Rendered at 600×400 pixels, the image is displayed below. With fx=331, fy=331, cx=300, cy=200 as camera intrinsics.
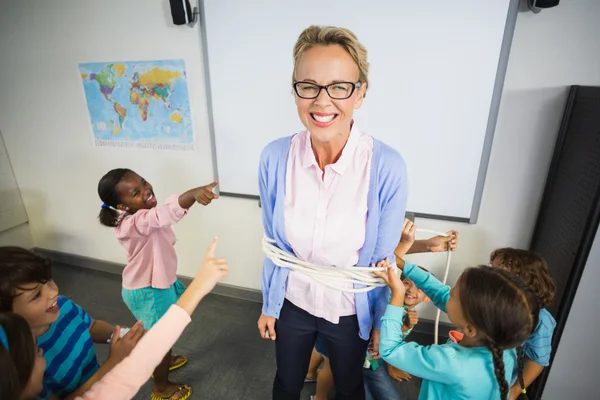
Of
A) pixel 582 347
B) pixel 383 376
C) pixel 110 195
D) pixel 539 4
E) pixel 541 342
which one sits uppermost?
pixel 539 4

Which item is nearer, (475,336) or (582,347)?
(475,336)

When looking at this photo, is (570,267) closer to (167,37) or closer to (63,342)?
A: (63,342)

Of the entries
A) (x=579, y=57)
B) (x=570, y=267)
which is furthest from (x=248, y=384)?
(x=579, y=57)

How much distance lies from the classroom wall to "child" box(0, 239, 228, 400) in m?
1.28

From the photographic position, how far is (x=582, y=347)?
131cm

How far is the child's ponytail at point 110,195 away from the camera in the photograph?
145cm

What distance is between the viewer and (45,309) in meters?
0.92

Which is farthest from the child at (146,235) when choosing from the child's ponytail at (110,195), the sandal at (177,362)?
the sandal at (177,362)

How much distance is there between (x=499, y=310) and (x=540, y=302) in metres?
0.51

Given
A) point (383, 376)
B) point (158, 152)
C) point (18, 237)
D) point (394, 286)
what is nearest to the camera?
point (394, 286)

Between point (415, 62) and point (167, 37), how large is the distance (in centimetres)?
138

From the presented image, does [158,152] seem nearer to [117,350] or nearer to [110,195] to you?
[110,195]

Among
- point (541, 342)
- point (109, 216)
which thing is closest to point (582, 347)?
point (541, 342)

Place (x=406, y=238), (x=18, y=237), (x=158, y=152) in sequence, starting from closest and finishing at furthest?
(x=406, y=238) → (x=158, y=152) → (x=18, y=237)
